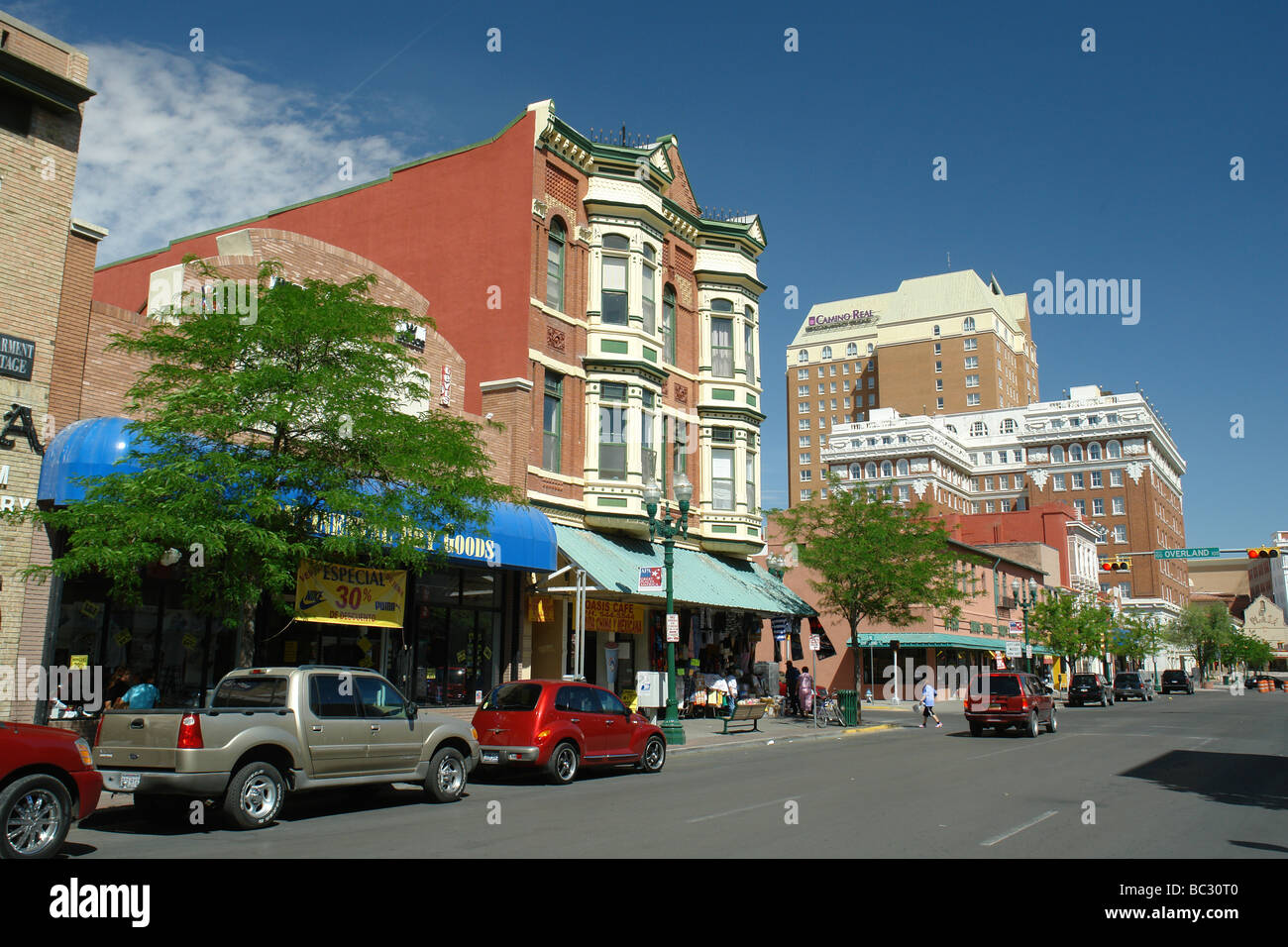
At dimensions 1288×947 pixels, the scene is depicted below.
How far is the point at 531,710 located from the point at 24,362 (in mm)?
9257

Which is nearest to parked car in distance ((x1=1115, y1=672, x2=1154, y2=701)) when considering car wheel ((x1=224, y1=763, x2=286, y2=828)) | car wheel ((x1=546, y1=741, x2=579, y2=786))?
car wheel ((x1=546, y1=741, x2=579, y2=786))

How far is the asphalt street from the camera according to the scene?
9.42 metres

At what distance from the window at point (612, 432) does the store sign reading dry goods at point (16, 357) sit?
14187mm

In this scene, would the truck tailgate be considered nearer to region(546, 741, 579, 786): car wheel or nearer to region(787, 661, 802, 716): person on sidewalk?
region(546, 741, 579, 786): car wheel

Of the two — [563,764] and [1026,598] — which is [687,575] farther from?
[1026,598]

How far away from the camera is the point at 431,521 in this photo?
15016 mm

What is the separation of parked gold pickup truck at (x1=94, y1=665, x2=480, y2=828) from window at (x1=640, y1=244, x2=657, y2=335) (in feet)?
54.9

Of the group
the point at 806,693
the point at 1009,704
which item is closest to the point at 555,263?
the point at 806,693

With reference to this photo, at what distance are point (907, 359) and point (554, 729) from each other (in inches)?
4794

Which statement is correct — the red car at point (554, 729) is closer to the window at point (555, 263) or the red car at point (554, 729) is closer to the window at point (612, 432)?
the window at point (612, 432)

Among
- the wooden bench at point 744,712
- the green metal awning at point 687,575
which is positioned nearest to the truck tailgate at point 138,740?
the green metal awning at point 687,575

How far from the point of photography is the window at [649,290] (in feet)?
92.0
